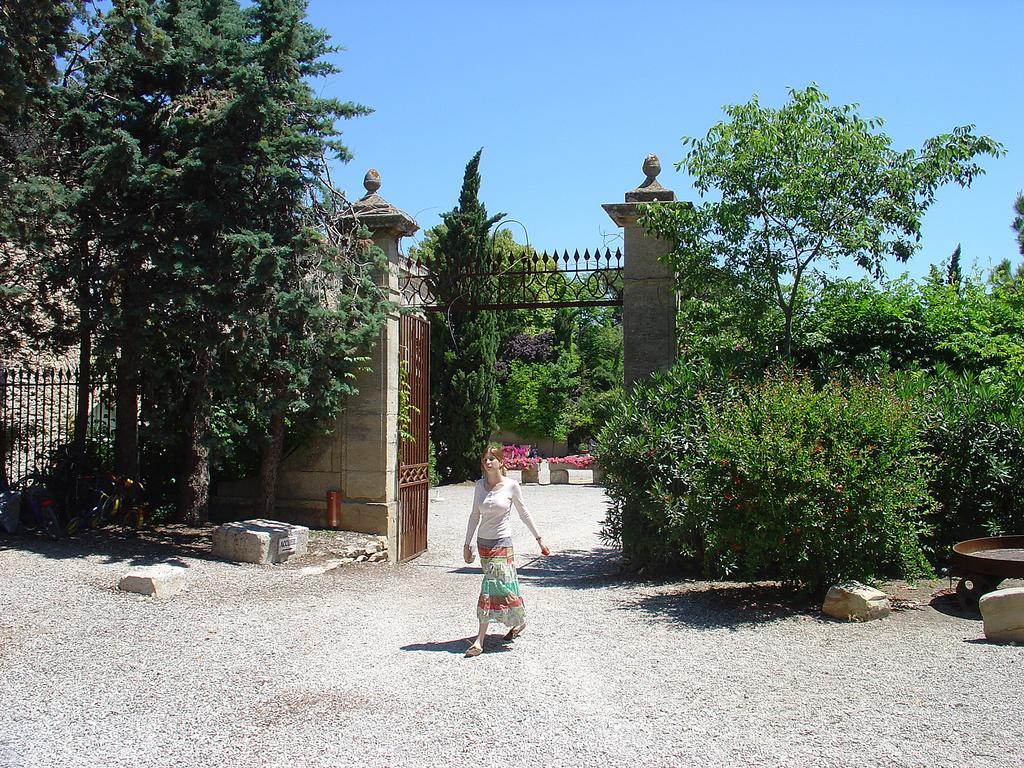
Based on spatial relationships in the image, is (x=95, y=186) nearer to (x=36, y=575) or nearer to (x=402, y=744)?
(x=36, y=575)

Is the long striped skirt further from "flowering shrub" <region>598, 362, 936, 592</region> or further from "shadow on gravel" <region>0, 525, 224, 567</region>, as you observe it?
"shadow on gravel" <region>0, 525, 224, 567</region>

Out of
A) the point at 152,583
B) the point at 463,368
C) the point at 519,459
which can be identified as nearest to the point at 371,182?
the point at 152,583

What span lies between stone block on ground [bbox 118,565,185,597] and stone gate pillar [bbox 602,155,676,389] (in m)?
5.13

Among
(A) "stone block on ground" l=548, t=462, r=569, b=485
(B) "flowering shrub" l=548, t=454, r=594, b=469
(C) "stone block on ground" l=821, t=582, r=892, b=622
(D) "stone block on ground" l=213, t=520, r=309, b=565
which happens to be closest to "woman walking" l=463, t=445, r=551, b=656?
(C) "stone block on ground" l=821, t=582, r=892, b=622

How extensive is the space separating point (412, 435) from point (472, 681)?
5.45 m

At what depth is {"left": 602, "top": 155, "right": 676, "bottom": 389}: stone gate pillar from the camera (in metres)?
9.88

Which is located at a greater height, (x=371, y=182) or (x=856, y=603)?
(x=371, y=182)

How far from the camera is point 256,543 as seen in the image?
8.50 metres

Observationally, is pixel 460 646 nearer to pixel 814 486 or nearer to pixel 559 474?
pixel 814 486

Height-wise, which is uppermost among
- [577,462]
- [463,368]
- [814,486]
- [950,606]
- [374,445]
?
[463,368]

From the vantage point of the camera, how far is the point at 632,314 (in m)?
9.98

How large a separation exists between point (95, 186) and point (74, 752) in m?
5.90

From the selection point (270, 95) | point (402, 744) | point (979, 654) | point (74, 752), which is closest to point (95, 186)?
point (270, 95)

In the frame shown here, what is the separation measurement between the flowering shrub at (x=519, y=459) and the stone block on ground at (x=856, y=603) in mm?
14435
